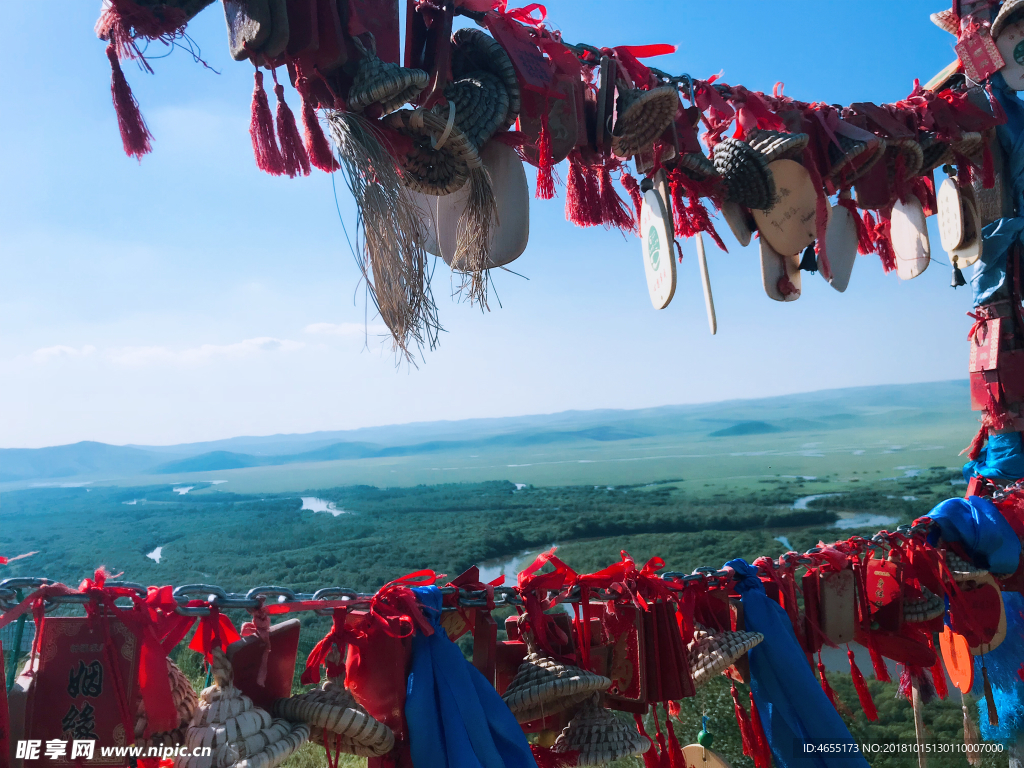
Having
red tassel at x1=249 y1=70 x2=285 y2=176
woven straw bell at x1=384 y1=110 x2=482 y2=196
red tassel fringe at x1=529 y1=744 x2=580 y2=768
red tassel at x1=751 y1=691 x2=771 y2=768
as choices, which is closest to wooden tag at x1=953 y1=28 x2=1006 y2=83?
woven straw bell at x1=384 y1=110 x2=482 y2=196

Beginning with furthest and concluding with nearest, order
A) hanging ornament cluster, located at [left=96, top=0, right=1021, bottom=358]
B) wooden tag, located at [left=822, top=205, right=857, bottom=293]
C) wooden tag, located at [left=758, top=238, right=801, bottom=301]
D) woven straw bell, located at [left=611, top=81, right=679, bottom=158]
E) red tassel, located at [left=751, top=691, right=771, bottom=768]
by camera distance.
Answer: wooden tag, located at [left=822, top=205, right=857, bottom=293], wooden tag, located at [left=758, top=238, right=801, bottom=301], woven straw bell, located at [left=611, top=81, right=679, bottom=158], red tassel, located at [left=751, top=691, right=771, bottom=768], hanging ornament cluster, located at [left=96, top=0, right=1021, bottom=358]

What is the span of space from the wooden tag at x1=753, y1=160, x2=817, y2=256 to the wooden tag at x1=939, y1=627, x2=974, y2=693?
1056mm

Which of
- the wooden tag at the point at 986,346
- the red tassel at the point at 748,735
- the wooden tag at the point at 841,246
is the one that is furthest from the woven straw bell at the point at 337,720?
the wooden tag at the point at 986,346

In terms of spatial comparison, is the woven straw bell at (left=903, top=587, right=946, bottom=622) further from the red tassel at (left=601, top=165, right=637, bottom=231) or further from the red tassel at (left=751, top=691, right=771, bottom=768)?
the red tassel at (left=601, top=165, right=637, bottom=231)

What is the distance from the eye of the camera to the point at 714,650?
3.91ft

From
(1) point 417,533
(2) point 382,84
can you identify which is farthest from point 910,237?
(1) point 417,533

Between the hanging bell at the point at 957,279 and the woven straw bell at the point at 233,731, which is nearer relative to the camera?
the woven straw bell at the point at 233,731

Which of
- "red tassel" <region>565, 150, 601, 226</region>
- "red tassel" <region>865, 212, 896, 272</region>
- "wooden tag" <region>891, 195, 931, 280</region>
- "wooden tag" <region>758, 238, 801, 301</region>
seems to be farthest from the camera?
"red tassel" <region>865, 212, 896, 272</region>

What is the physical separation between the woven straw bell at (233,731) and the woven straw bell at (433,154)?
2.54ft

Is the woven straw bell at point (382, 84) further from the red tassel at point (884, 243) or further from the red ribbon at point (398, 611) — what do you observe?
the red tassel at point (884, 243)

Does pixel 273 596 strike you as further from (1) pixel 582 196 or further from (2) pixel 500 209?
(1) pixel 582 196

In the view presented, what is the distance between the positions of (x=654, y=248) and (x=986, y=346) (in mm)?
1399

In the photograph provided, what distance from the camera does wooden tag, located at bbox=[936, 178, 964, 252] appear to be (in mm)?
2176

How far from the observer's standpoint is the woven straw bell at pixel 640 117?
4.63ft
